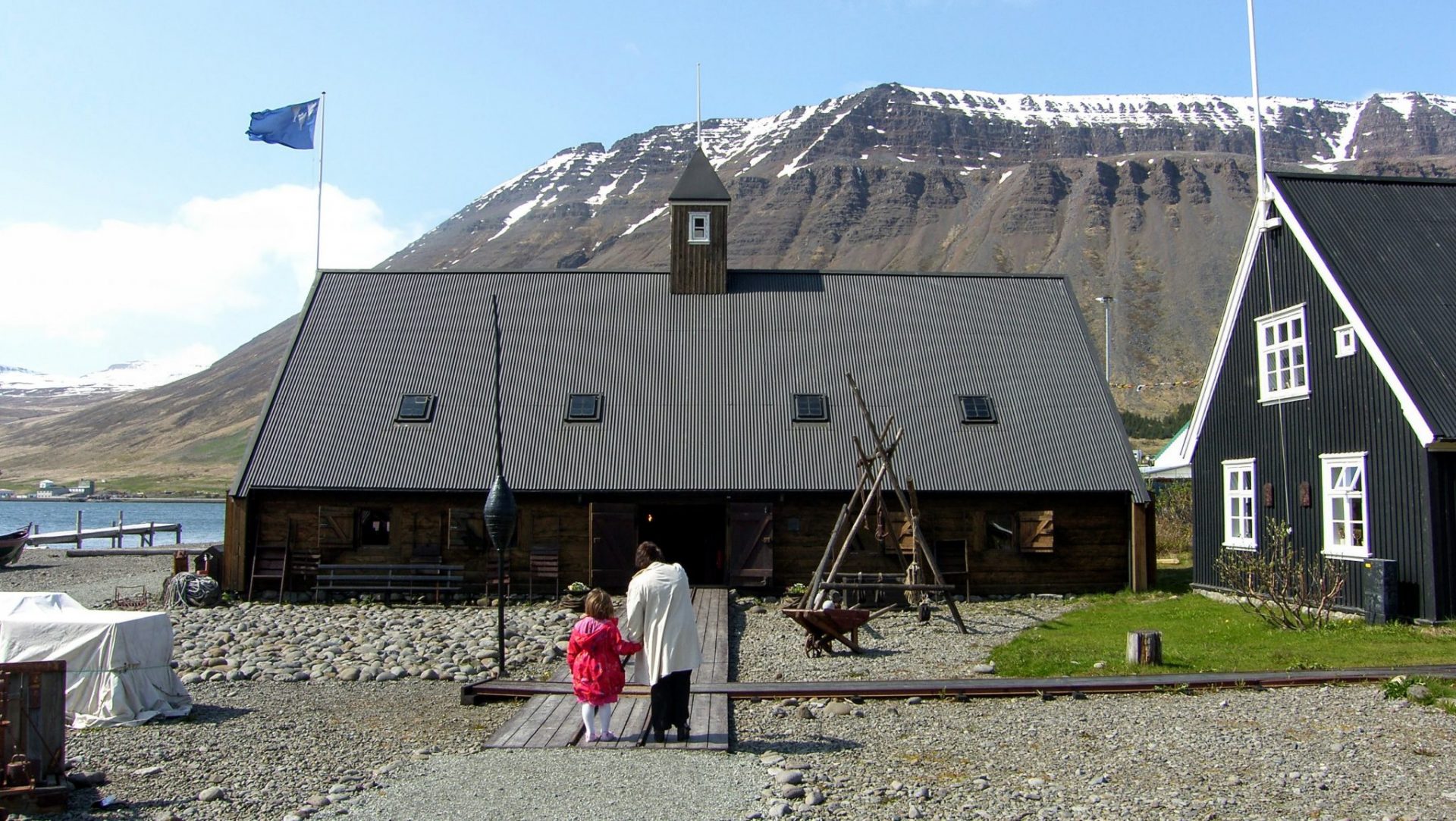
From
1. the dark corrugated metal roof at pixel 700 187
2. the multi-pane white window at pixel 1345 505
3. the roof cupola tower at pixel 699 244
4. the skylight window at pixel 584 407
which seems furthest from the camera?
the roof cupola tower at pixel 699 244

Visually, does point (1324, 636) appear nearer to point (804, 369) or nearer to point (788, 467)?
point (788, 467)

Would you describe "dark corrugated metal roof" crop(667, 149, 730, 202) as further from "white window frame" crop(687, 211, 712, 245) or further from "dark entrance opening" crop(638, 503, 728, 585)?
"dark entrance opening" crop(638, 503, 728, 585)

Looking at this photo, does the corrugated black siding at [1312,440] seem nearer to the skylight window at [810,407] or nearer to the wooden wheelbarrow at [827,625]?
the skylight window at [810,407]

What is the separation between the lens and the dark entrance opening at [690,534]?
2854 centimetres

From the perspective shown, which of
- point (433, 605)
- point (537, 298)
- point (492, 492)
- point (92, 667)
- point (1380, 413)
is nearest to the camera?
point (92, 667)

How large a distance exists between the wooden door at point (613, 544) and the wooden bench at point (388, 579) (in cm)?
287

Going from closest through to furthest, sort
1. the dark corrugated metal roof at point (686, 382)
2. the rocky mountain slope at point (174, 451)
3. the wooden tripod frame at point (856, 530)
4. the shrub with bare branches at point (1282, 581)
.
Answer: the shrub with bare branches at point (1282, 581), the wooden tripod frame at point (856, 530), the dark corrugated metal roof at point (686, 382), the rocky mountain slope at point (174, 451)

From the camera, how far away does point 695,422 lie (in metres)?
26.8

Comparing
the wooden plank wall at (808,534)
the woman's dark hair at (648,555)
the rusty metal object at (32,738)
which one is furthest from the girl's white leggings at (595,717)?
the wooden plank wall at (808,534)

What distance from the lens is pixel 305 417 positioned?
87.7 feet

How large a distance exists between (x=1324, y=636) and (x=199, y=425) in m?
193

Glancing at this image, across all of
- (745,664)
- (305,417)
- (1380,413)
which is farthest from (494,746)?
(305,417)

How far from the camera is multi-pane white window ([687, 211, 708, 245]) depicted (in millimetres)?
30656

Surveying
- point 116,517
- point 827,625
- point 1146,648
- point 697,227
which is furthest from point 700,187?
point 116,517
